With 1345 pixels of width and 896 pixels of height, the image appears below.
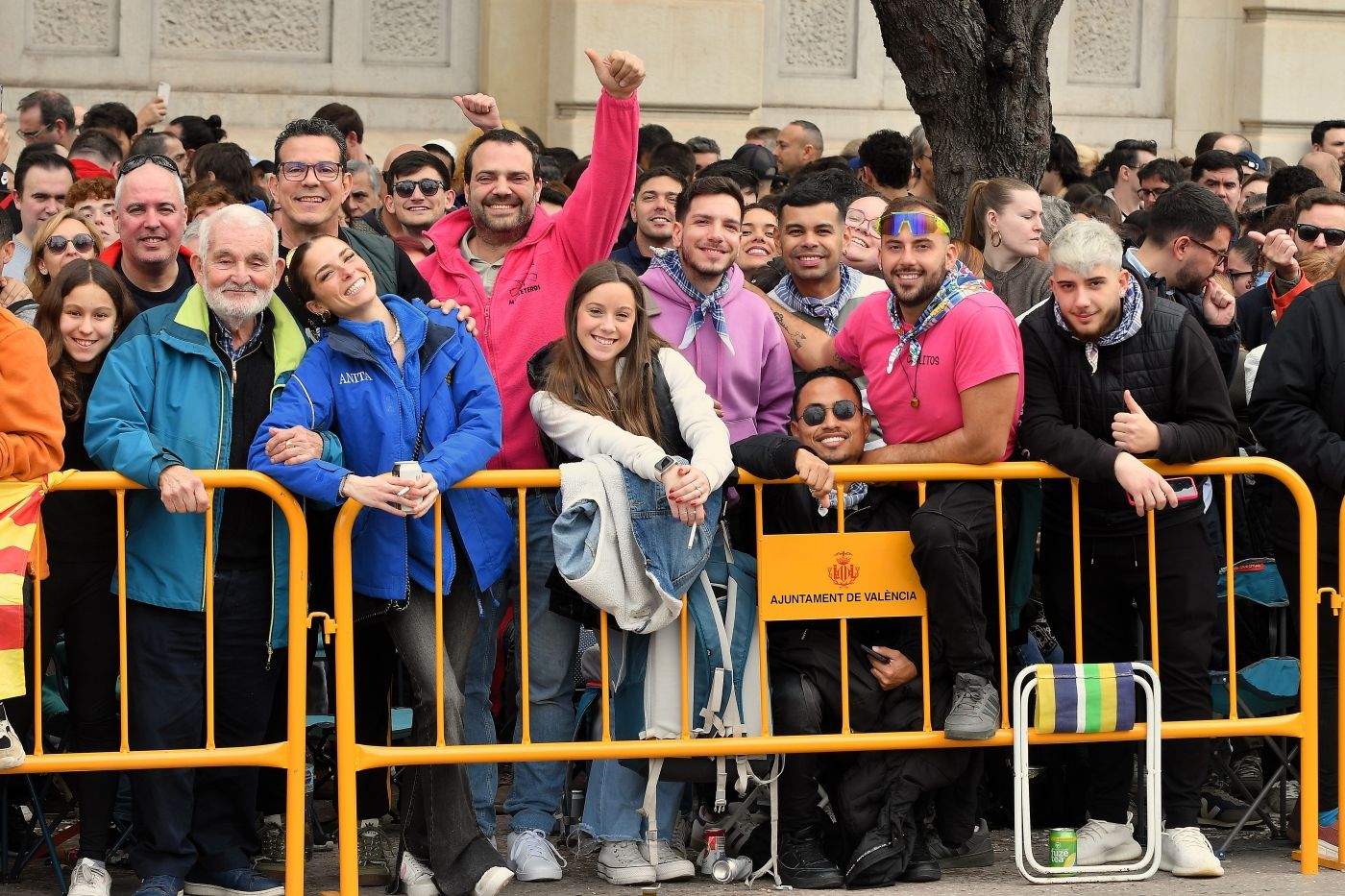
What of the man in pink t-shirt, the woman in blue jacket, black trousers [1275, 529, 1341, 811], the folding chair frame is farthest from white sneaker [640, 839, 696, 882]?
black trousers [1275, 529, 1341, 811]

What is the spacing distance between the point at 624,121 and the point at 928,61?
298 cm

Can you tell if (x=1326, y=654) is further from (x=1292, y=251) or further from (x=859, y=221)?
(x=859, y=221)

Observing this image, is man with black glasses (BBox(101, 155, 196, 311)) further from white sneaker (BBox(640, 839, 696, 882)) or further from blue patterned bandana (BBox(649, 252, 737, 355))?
white sneaker (BBox(640, 839, 696, 882))

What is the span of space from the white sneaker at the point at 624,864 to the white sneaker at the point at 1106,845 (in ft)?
4.14

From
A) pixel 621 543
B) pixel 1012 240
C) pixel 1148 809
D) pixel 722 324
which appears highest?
pixel 1012 240

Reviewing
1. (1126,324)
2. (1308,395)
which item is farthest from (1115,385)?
(1308,395)

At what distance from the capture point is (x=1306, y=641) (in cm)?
641

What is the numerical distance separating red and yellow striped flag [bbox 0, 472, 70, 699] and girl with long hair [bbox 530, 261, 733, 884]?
1566 mm

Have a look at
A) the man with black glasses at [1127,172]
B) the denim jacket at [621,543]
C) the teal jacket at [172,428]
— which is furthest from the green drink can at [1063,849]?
the man with black glasses at [1127,172]

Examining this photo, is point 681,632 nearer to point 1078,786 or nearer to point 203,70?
point 1078,786

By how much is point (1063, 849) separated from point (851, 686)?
0.84m

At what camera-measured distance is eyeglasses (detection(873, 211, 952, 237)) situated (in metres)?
6.31

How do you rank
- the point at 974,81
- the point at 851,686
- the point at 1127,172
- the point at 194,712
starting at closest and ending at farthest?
Result: the point at 194,712
the point at 851,686
the point at 974,81
the point at 1127,172

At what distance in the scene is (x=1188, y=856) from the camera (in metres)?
6.26
